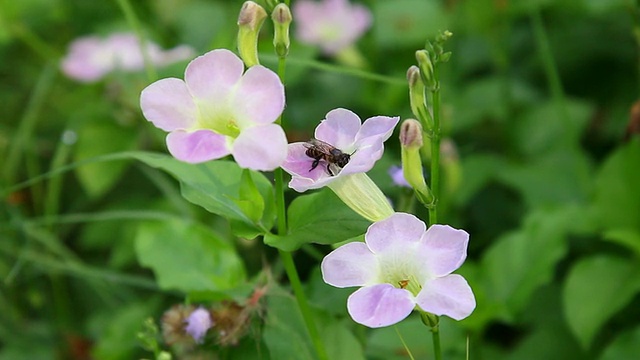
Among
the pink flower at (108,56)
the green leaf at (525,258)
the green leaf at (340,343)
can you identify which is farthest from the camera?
the pink flower at (108,56)

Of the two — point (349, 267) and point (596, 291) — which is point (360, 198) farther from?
point (596, 291)

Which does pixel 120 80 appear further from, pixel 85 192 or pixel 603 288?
pixel 603 288

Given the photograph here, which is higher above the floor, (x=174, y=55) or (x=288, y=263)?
(x=288, y=263)

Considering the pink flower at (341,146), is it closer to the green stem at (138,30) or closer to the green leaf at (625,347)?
the green stem at (138,30)

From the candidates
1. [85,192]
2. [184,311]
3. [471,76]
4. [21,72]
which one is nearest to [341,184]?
[184,311]

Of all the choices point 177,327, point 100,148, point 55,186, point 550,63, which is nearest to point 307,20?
point 100,148

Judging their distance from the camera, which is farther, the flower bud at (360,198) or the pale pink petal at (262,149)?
the flower bud at (360,198)

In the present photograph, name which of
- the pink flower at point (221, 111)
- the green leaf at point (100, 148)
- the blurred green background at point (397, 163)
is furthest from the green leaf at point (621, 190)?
the green leaf at point (100, 148)
